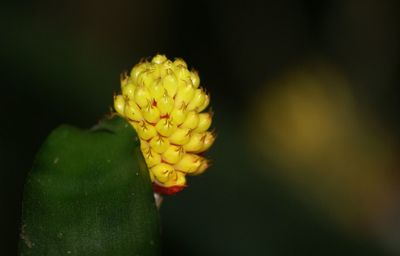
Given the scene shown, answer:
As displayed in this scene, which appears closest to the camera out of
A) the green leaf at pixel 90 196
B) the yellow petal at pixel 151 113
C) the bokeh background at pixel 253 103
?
the green leaf at pixel 90 196

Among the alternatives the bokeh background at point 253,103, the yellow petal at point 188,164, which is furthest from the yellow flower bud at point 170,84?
the bokeh background at point 253,103

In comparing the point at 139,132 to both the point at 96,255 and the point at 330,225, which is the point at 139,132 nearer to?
the point at 96,255

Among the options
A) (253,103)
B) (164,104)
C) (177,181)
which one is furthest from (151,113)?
(253,103)

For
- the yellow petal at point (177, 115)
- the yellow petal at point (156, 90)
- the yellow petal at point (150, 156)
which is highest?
the yellow petal at point (156, 90)

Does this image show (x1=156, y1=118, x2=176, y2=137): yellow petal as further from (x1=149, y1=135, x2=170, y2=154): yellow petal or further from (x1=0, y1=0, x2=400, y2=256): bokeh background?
(x1=0, y1=0, x2=400, y2=256): bokeh background

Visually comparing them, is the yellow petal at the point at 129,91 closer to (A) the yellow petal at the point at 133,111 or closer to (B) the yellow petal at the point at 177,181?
(A) the yellow petal at the point at 133,111

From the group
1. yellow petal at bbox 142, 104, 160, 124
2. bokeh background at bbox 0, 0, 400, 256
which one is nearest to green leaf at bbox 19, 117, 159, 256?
yellow petal at bbox 142, 104, 160, 124
